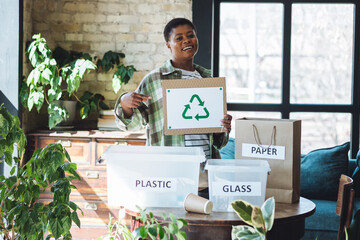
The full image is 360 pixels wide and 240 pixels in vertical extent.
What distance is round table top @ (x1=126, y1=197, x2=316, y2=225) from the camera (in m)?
1.86

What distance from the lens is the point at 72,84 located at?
3908 millimetres

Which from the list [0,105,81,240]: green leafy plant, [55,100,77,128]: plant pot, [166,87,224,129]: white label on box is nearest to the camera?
[0,105,81,240]: green leafy plant

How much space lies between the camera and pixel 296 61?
446 centimetres

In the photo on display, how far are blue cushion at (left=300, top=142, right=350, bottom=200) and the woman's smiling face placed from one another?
165cm

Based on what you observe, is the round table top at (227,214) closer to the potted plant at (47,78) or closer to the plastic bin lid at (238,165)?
the plastic bin lid at (238,165)

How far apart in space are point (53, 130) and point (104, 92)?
0.59 meters

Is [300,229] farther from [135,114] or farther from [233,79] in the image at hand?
[233,79]

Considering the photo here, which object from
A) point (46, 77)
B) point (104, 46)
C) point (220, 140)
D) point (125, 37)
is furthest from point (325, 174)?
point (46, 77)

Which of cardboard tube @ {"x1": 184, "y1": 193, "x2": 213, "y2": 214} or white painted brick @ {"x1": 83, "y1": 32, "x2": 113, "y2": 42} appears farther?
white painted brick @ {"x1": 83, "y1": 32, "x2": 113, "y2": 42}

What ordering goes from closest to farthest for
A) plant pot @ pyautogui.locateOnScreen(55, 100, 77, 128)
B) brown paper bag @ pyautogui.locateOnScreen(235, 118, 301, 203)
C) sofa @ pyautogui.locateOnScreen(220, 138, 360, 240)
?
1. brown paper bag @ pyautogui.locateOnScreen(235, 118, 301, 203)
2. sofa @ pyautogui.locateOnScreen(220, 138, 360, 240)
3. plant pot @ pyautogui.locateOnScreen(55, 100, 77, 128)

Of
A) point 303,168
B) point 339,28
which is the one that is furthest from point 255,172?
point 339,28

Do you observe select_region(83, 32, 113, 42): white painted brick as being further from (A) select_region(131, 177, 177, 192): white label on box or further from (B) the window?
(A) select_region(131, 177, 177, 192): white label on box

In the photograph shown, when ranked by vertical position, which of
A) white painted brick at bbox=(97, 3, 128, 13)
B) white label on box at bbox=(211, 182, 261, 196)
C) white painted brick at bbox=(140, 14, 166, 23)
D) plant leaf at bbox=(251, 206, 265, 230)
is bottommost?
white label on box at bbox=(211, 182, 261, 196)

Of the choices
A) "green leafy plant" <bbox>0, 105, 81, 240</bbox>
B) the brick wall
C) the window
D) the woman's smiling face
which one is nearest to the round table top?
"green leafy plant" <bbox>0, 105, 81, 240</bbox>
